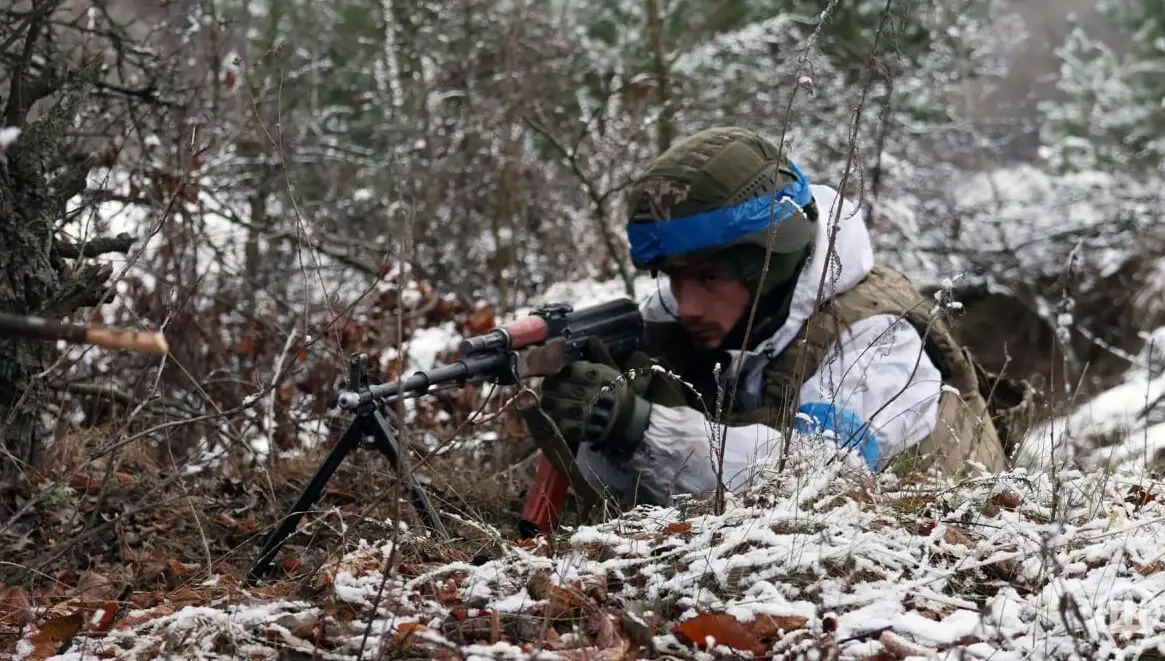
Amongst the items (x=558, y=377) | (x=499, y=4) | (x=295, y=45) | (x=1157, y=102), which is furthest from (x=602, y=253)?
(x=1157, y=102)

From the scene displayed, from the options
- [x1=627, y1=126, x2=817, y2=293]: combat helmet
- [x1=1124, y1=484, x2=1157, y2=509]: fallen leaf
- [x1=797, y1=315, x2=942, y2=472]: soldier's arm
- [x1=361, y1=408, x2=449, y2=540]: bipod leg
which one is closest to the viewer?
[x1=361, y1=408, x2=449, y2=540]: bipod leg

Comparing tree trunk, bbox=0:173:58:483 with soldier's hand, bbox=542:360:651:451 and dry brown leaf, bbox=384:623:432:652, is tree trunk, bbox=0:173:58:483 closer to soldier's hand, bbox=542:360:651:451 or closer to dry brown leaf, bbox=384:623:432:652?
soldier's hand, bbox=542:360:651:451

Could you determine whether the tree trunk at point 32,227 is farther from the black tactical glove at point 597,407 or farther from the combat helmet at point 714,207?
the combat helmet at point 714,207

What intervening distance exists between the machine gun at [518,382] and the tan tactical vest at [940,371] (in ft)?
1.83

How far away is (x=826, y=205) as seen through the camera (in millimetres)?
3924

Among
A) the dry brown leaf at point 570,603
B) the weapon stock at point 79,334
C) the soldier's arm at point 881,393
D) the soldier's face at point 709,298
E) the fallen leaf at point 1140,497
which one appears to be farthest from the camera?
the soldier's face at point 709,298

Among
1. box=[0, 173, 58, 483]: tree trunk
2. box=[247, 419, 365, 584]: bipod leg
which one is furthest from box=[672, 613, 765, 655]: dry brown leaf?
box=[0, 173, 58, 483]: tree trunk

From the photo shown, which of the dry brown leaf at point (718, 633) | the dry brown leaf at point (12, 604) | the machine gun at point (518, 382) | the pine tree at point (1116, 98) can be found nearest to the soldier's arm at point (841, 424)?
the machine gun at point (518, 382)

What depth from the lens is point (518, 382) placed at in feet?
10.5

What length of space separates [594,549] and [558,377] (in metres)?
0.98

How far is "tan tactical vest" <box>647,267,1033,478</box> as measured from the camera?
3299mm

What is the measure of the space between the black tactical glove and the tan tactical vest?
0.40 m

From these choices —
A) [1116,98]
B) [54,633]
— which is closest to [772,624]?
[54,633]

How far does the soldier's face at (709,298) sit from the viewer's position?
12.2ft
